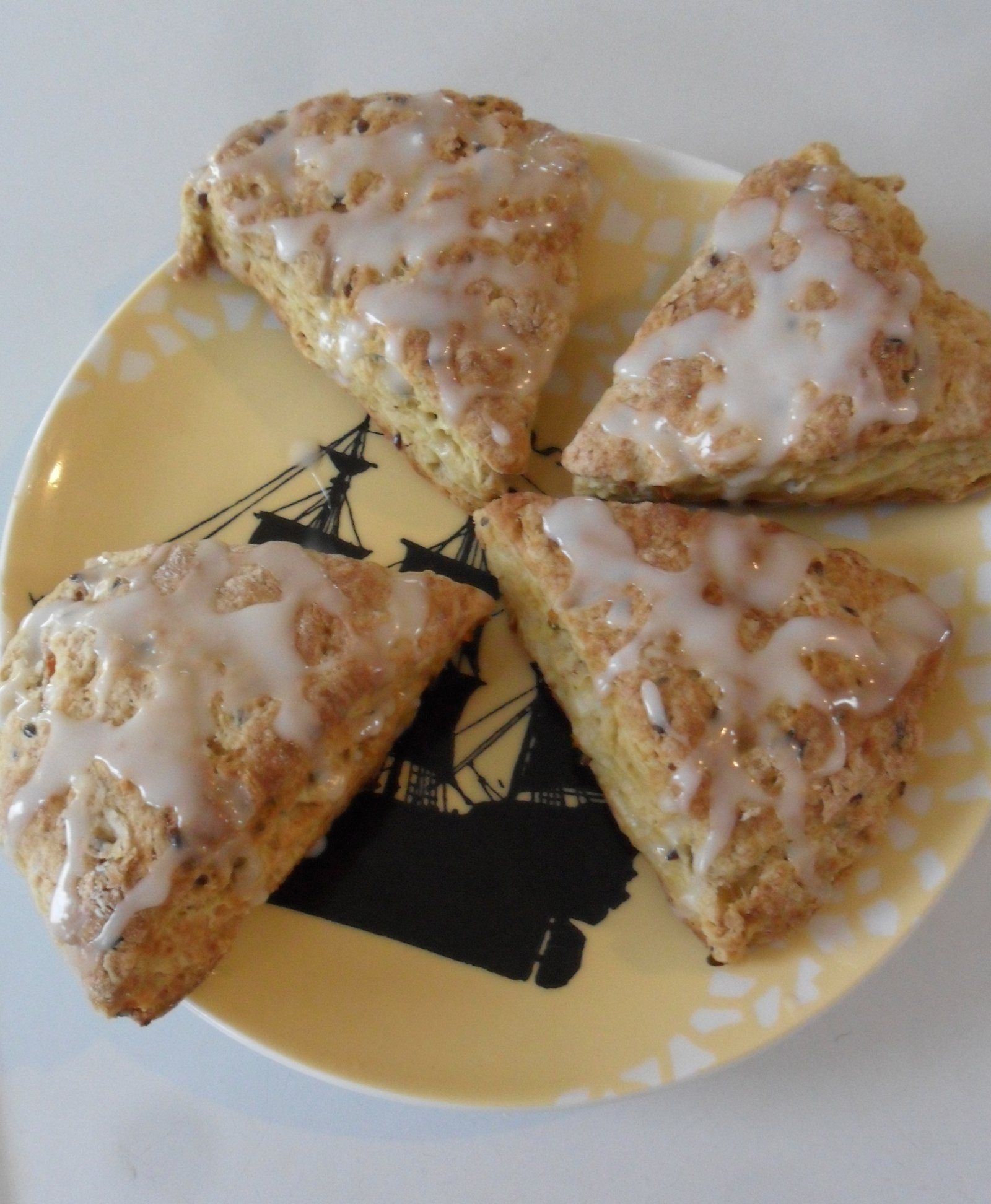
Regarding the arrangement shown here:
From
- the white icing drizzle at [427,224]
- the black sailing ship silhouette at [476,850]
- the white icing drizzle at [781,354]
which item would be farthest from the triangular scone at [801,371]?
the black sailing ship silhouette at [476,850]

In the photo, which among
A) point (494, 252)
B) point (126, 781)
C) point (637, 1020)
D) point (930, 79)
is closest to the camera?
point (126, 781)

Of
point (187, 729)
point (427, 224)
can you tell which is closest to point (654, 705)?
point (187, 729)

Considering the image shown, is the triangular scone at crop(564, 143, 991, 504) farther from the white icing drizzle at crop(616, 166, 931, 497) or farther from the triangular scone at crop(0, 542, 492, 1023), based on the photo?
the triangular scone at crop(0, 542, 492, 1023)

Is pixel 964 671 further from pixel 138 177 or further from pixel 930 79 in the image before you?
pixel 138 177

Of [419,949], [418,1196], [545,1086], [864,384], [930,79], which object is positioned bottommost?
[418,1196]

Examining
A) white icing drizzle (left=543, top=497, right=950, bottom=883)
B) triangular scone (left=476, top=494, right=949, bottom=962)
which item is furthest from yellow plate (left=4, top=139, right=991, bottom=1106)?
white icing drizzle (left=543, top=497, right=950, bottom=883)

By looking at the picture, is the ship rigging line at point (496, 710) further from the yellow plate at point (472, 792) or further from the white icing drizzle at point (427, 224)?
the white icing drizzle at point (427, 224)

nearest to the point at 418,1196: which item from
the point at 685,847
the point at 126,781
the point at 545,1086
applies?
the point at 545,1086
